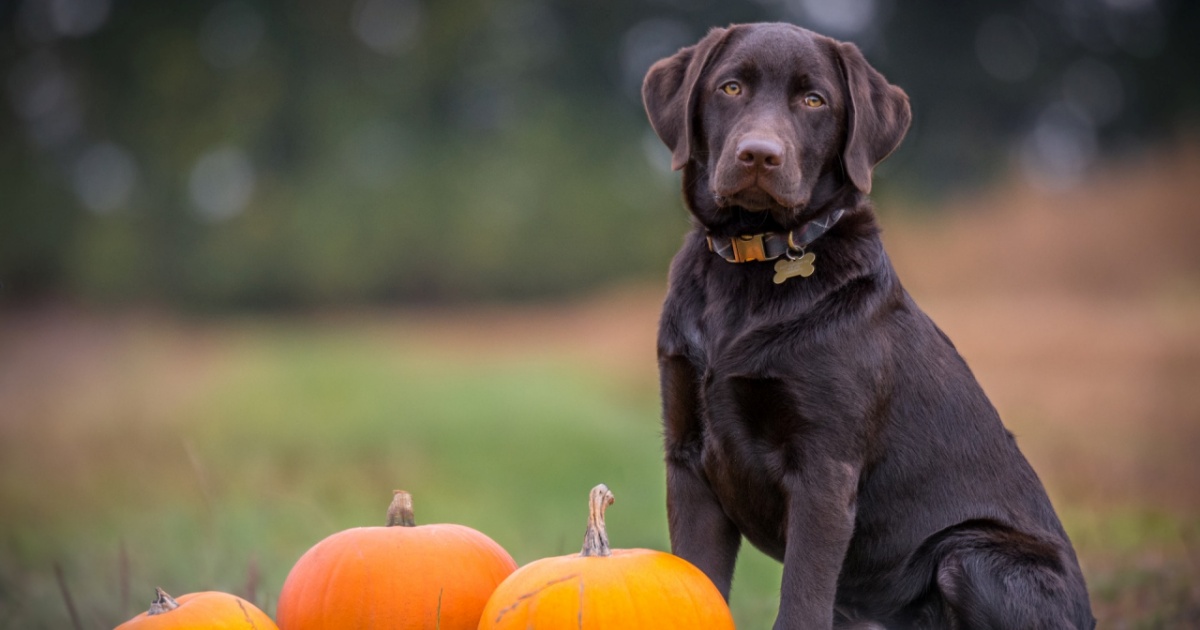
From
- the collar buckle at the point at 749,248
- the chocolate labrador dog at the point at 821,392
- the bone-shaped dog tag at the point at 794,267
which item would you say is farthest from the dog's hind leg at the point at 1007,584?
the collar buckle at the point at 749,248

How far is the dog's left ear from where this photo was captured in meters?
2.86

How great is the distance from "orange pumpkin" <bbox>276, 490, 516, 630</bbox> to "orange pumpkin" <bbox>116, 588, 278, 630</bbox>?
21cm

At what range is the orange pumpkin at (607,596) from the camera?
2557 mm

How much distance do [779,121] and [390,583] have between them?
162 centimetres

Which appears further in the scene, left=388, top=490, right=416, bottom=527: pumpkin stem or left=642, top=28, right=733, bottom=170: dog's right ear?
left=388, top=490, right=416, bottom=527: pumpkin stem

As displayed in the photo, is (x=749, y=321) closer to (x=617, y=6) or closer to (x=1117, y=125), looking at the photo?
(x=1117, y=125)

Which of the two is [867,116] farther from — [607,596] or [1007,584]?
Answer: [607,596]

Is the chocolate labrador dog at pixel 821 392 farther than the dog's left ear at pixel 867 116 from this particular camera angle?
No

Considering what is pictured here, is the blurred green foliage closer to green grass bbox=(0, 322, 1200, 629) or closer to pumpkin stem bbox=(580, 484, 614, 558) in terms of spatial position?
green grass bbox=(0, 322, 1200, 629)

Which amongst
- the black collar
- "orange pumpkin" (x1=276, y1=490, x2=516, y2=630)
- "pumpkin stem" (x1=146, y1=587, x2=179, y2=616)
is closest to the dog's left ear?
the black collar

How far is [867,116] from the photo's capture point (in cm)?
290

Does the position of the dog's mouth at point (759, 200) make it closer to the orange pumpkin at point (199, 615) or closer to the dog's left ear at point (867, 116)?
the dog's left ear at point (867, 116)

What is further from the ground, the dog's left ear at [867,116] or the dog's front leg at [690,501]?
the dog's left ear at [867,116]

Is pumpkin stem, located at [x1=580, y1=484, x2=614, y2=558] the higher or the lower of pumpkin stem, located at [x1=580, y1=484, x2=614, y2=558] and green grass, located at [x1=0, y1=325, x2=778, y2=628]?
the higher
